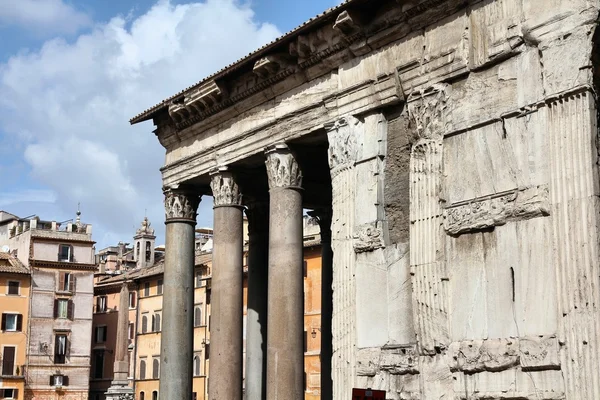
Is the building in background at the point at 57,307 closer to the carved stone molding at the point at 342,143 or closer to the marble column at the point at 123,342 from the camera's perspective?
the marble column at the point at 123,342

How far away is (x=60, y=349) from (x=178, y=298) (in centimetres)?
3926

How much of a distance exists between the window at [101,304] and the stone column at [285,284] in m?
50.0

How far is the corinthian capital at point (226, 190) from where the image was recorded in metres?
18.7

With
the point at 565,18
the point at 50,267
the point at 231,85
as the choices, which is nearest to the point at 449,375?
the point at 565,18

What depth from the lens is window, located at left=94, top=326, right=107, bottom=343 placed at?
6394 cm

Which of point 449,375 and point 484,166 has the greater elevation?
point 484,166

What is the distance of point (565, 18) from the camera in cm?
1198

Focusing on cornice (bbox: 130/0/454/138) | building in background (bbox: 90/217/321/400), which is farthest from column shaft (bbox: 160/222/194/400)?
building in background (bbox: 90/217/321/400)

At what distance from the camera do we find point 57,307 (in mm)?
56344

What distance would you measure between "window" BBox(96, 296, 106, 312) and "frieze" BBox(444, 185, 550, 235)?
5426 centimetres

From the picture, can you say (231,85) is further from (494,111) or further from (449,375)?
(449,375)

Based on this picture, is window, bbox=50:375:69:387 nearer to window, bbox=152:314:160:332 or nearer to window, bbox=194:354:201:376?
window, bbox=152:314:160:332

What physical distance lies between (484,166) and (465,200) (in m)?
0.58

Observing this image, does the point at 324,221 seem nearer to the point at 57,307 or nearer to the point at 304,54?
the point at 304,54
